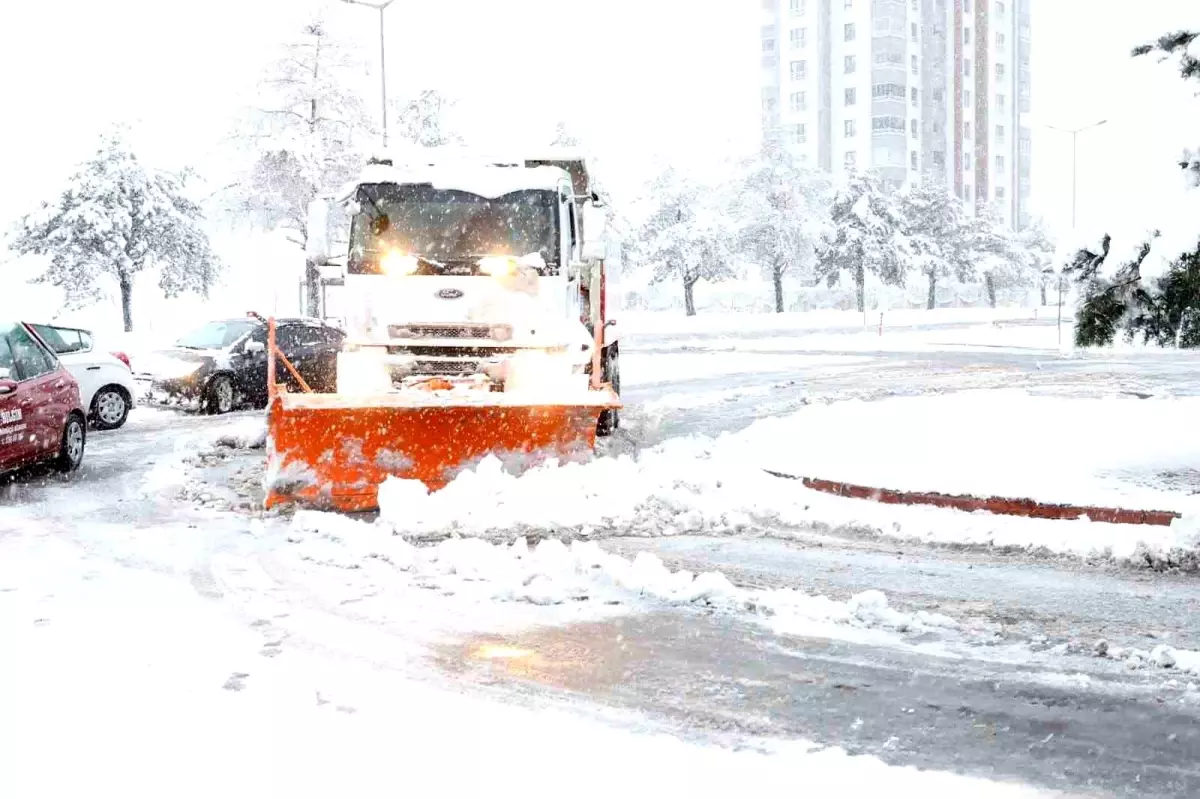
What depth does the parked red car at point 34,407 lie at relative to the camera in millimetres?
10305

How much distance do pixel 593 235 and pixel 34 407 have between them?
5183mm

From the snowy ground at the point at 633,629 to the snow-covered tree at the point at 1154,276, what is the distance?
1.13 metres

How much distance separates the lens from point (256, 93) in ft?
133

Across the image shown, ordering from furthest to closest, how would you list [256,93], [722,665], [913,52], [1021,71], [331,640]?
1. [1021,71]
2. [913,52]
3. [256,93]
4. [331,640]
5. [722,665]

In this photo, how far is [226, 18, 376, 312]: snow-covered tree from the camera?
38.6 meters

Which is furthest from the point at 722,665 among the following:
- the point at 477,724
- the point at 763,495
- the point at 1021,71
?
the point at 1021,71

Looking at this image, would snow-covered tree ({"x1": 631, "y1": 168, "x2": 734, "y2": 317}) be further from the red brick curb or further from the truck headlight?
the red brick curb

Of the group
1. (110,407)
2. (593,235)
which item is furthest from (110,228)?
(593,235)

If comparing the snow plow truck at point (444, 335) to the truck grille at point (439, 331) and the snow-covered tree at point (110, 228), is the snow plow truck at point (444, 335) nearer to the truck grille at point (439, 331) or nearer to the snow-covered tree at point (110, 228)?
the truck grille at point (439, 331)

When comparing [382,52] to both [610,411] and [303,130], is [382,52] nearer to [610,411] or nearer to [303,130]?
[303,130]

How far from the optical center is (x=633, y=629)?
18.7ft

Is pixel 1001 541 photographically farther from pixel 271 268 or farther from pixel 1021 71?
pixel 1021 71

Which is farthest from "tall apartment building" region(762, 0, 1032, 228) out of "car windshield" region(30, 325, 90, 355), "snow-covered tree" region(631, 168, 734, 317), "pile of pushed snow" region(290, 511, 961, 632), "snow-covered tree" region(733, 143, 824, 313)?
"pile of pushed snow" region(290, 511, 961, 632)

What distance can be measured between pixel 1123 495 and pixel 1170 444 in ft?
6.20
